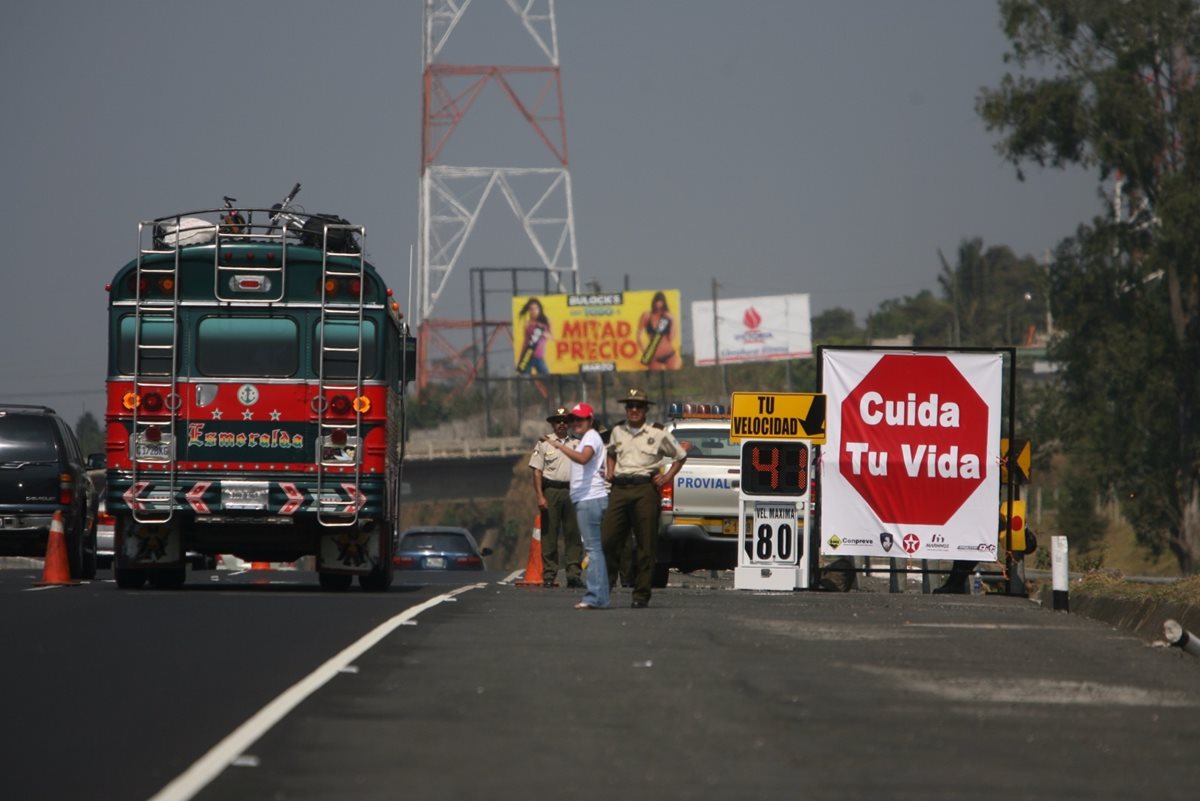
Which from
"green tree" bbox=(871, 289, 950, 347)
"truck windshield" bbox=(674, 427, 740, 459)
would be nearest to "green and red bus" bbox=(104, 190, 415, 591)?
"truck windshield" bbox=(674, 427, 740, 459)

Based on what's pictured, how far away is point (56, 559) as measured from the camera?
71.7ft

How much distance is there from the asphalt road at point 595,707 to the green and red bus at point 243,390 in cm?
386

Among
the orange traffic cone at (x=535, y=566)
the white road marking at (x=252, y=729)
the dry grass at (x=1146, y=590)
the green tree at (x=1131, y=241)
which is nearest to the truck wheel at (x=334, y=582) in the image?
the orange traffic cone at (x=535, y=566)

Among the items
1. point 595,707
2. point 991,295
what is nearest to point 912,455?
point 595,707

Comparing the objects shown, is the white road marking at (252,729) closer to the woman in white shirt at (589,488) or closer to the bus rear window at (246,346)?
the woman in white shirt at (589,488)

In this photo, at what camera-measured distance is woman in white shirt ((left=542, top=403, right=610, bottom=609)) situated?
17062 millimetres

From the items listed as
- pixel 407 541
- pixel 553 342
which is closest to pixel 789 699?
pixel 407 541

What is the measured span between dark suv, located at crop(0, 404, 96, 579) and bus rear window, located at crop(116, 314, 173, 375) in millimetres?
4302

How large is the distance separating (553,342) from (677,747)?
99503 mm

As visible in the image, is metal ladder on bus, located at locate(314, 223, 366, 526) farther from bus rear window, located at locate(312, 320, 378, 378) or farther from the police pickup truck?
the police pickup truck

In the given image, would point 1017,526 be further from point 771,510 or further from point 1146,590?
point 1146,590

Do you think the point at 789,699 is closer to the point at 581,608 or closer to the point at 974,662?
the point at 974,662

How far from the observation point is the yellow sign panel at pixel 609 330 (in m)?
106

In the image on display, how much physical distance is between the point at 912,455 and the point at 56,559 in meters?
8.94
